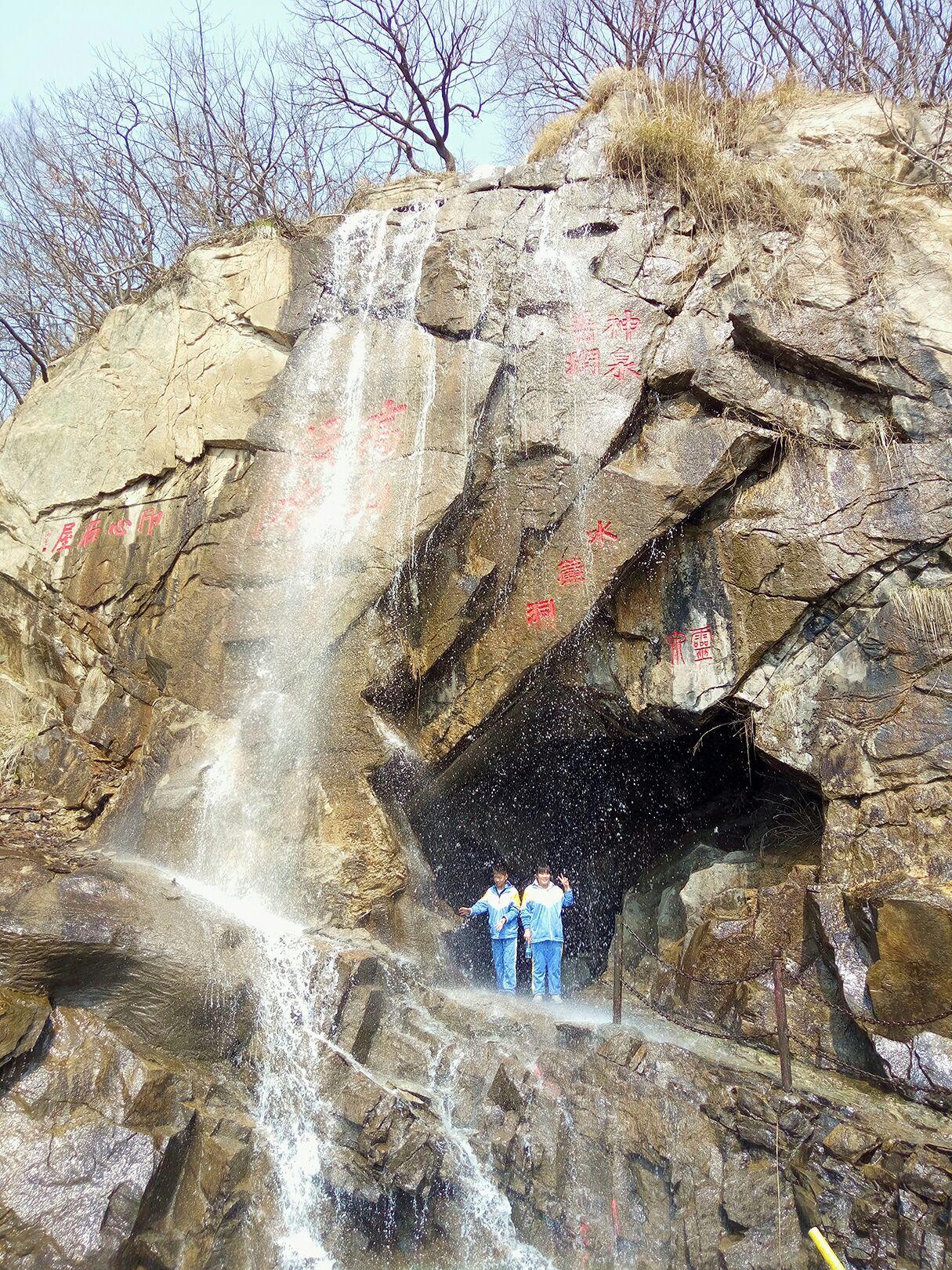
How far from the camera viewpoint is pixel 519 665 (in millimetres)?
8688

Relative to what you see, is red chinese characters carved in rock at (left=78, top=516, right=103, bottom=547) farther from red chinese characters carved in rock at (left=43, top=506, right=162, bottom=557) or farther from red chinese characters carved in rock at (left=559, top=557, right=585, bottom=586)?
red chinese characters carved in rock at (left=559, top=557, right=585, bottom=586)

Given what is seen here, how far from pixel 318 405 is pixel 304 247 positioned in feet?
7.62

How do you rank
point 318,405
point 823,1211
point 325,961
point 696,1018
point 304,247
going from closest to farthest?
point 823,1211, point 325,961, point 696,1018, point 318,405, point 304,247

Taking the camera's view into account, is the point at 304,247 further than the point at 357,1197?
Yes

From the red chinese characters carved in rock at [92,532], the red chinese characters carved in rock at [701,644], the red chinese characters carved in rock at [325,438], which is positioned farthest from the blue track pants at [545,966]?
the red chinese characters carved in rock at [92,532]

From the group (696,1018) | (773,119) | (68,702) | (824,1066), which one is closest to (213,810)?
(68,702)

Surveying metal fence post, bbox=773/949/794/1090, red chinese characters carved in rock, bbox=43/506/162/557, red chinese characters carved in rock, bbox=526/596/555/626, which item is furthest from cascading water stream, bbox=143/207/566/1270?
metal fence post, bbox=773/949/794/1090

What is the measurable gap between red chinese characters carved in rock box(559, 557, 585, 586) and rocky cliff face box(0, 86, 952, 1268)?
0.10 feet

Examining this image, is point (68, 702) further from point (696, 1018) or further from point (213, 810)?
point (696, 1018)

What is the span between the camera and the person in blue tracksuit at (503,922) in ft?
27.3

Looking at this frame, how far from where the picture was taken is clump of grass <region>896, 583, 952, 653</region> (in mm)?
7754

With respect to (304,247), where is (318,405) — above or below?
below

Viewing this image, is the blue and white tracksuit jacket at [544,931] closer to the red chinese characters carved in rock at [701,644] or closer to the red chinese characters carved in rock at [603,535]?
the red chinese characters carved in rock at [701,644]

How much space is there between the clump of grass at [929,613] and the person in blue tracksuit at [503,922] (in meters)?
4.32
